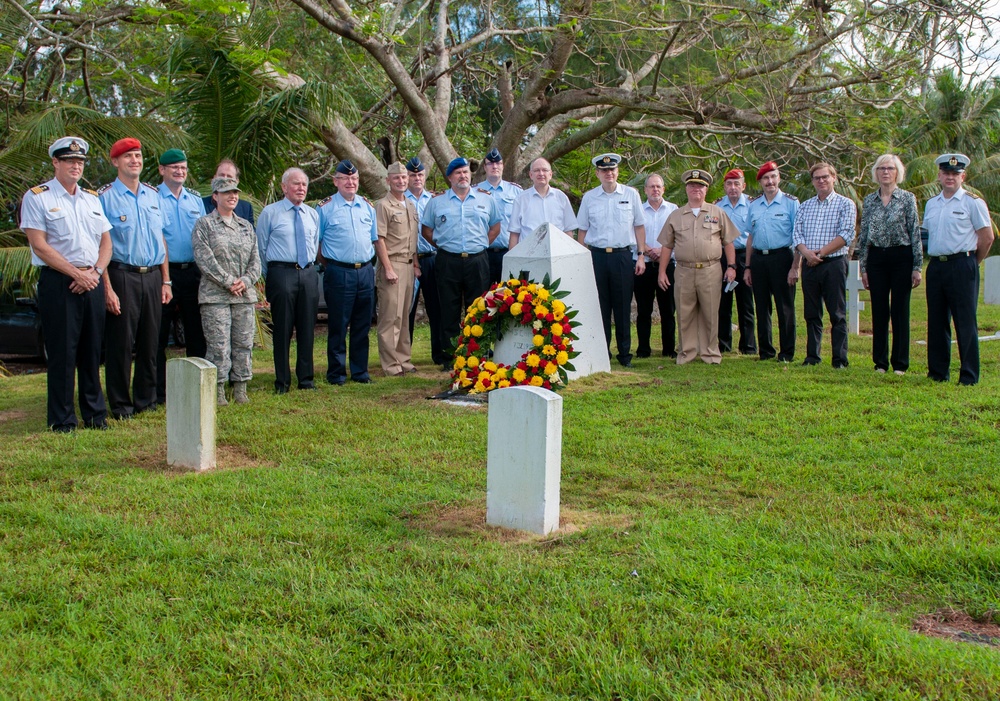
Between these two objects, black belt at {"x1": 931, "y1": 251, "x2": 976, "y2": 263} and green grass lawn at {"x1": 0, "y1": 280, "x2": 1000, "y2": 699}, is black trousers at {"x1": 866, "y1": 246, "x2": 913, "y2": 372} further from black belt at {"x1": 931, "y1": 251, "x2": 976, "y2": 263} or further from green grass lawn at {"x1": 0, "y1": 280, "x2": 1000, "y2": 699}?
green grass lawn at {"x1": 0, "y1": 280, "x2": 1000, "y2": 699}

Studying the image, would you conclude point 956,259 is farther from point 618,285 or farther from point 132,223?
point 132,223

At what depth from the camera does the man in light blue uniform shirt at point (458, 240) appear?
32.4 ft

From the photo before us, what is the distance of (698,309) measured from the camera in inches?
401

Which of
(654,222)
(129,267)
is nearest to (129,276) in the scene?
(129,267)

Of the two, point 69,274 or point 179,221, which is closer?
point 69,274

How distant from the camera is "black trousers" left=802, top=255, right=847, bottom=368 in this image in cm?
949

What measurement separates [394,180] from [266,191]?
3.02 meters

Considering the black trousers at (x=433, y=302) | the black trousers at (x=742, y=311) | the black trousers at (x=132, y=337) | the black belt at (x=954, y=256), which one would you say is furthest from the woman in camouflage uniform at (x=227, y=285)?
the black belt at (x=954, y=256)

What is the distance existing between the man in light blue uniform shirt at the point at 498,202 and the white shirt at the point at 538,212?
28cm

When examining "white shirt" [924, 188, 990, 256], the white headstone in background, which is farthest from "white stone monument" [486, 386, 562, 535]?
the white headstone in background

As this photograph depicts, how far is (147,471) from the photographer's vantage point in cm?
601

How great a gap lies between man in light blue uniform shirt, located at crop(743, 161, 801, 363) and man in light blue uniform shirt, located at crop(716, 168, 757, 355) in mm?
701

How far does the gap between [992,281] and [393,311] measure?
10.7 metres

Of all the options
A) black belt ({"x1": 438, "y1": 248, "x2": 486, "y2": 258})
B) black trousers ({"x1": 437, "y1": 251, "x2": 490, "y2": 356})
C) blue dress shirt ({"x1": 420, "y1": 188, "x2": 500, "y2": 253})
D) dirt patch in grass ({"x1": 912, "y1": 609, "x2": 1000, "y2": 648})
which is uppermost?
blue dress shirt ({"x1": 420, "y1": 188, "x2": 500, "y2": 253})
